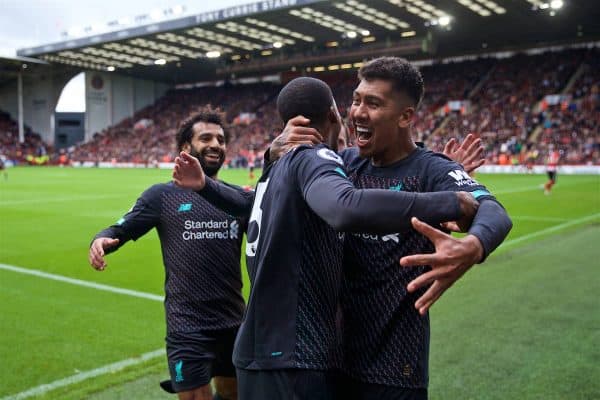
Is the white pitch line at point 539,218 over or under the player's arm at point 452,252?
under

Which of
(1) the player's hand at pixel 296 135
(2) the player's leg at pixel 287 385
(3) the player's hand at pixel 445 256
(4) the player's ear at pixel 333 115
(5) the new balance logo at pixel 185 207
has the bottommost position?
(2) the player's leg at pixel 287 385

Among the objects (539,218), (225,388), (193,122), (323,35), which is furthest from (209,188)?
(323,35)

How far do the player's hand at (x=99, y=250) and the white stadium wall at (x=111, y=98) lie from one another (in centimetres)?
6090

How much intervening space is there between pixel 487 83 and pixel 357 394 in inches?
1810

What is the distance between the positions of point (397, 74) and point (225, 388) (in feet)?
7.22

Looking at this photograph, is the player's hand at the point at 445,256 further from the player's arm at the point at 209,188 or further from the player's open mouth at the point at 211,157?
the player's open mouth at the point at 211,157


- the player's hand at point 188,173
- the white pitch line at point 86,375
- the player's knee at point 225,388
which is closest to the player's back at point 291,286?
the player's hand at point 188,173

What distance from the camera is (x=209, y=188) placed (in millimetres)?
3225

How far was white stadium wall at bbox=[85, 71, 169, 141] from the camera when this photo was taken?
60.3 metres

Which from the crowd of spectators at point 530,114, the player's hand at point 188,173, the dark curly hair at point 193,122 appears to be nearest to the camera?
the player's hand at point 188,173

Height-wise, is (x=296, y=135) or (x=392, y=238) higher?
(x=296, y=135)

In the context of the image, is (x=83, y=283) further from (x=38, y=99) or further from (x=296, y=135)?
(x=38, y=99)

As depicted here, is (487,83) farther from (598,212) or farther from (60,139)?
(60,139)

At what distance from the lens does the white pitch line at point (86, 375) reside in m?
4.51
